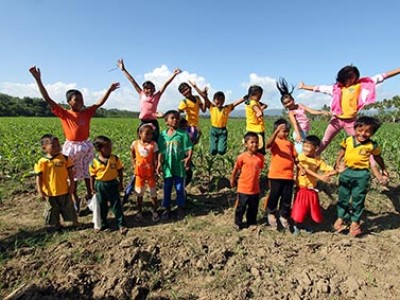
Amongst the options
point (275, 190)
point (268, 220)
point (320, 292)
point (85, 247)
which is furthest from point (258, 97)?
point (85, 247)

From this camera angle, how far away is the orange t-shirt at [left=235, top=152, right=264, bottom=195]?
4496mm

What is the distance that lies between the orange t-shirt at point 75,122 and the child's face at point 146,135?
99 cm

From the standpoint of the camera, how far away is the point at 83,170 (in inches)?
199

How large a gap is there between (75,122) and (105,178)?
1.15 m

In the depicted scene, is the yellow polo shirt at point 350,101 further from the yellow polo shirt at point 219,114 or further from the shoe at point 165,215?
the shoe at point 165,215

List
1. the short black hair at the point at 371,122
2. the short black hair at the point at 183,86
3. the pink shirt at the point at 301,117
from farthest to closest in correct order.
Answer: the short black hair at the point at 183,86 → the pink shirt at the point at 301,117 → the short black hair at the point at 371,122

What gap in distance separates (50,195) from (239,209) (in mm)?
2892

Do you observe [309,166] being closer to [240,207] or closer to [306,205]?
[306,205]

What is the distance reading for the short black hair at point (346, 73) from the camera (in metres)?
4.76

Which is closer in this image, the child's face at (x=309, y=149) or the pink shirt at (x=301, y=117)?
the child's face at (x=309, y=149)

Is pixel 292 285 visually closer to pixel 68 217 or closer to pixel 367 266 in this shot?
pixel 367 266

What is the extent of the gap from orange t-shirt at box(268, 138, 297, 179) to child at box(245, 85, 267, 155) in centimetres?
84

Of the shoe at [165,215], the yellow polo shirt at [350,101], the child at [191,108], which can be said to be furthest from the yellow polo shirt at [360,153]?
the shoe at [165,215]

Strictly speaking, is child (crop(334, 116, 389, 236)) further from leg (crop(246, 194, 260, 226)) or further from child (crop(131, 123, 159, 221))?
child (crop(131, 123, 159, 221))
